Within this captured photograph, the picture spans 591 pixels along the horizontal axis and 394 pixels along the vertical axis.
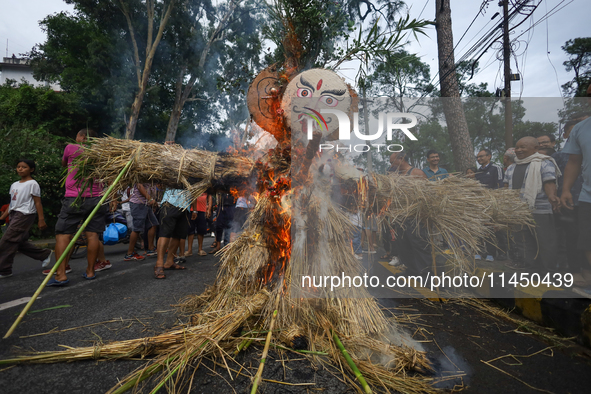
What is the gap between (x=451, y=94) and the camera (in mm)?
7754

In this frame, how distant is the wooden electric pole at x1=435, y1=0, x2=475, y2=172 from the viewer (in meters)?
6.70

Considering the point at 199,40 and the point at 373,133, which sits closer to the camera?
the point at 373,133

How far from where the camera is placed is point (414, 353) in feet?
6.47

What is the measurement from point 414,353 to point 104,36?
18.2 m

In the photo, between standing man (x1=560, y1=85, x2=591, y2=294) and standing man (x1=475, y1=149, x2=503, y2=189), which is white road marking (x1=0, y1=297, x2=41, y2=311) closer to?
standing man (x1=560, y1=85, x2=591, y2=294)

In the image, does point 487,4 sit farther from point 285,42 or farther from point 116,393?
point 116,393

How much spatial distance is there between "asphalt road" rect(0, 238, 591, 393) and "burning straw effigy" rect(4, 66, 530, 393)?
0.43 ft

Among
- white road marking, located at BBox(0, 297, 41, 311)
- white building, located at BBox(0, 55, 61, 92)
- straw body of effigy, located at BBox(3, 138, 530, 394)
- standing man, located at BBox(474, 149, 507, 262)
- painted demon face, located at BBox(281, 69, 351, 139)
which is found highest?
white building, located at BBox(0, 55, 61, 92)

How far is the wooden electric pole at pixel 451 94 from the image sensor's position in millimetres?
6695

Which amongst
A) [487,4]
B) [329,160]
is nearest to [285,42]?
[329,160]

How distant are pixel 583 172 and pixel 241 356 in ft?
11.9

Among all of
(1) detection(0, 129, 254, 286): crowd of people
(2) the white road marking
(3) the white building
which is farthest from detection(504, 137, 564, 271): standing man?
(3) the white building

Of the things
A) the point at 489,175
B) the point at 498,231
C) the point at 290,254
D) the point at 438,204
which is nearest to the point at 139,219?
the point at 290,254

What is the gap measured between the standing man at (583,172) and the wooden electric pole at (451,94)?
11.5ft
